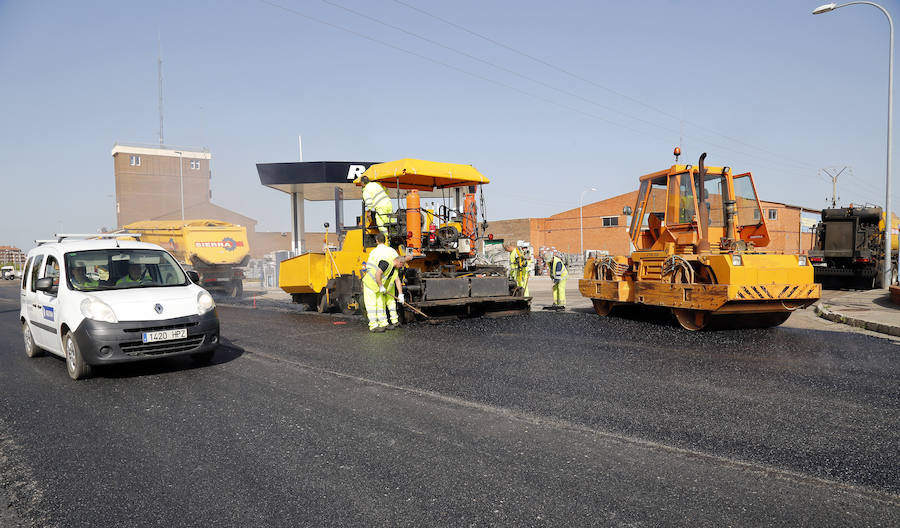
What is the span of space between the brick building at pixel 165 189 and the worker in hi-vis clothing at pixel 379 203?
4532 cm

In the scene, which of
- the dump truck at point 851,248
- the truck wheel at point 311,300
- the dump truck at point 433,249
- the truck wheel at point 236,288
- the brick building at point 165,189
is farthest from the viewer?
the brick building at point 165,189

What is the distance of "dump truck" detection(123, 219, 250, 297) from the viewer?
19.7 meters

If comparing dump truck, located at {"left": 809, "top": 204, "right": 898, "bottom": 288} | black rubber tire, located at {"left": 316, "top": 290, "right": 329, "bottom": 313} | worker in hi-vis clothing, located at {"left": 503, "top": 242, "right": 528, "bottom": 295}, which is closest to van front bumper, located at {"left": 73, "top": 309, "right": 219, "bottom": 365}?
black rubber tire, located at {"left": 316, "top": 290, "right": 329, "bottom": 313}

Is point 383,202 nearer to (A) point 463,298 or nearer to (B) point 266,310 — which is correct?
(A) point 463,298

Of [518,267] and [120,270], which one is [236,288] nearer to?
[518,267]

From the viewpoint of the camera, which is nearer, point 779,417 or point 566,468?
point 566,468

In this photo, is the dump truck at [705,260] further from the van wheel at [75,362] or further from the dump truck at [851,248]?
the dump truck at [851,248]

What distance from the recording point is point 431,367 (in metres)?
6.25

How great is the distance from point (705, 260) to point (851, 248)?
538 inches

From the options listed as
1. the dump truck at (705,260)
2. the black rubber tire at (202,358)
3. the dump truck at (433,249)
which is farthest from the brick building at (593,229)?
the black rubber tire at (202,358)

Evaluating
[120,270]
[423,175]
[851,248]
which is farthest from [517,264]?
[851,248]

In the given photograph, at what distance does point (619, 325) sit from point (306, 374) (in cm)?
543

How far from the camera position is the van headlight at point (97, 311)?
5.77 metres

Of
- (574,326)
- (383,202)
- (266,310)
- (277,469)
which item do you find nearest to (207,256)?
(266,310)
